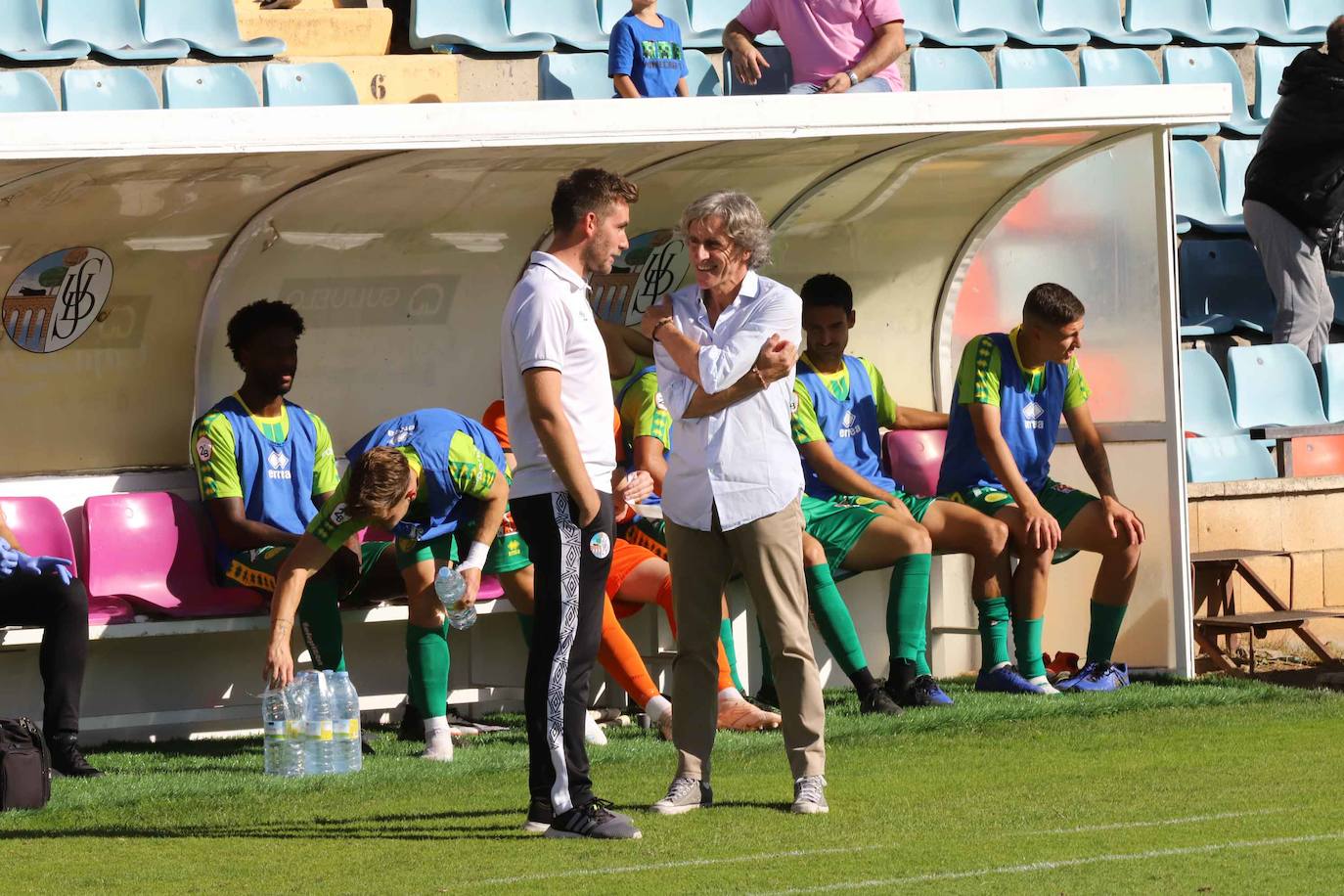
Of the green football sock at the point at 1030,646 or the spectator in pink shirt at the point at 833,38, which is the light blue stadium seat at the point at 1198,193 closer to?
the spectator in pink shirt at the point at 833,38

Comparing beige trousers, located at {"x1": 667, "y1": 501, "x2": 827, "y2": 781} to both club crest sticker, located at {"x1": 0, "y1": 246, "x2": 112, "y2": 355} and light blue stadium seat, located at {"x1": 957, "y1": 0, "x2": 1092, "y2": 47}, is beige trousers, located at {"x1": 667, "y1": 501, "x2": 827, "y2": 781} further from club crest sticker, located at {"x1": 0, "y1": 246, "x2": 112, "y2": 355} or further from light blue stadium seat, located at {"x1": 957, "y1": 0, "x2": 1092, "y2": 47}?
light blue stadium seat, located at {"x1": 957, "y1": 0, "x2": 1092, "y2": 47}

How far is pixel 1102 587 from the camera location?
7363mm

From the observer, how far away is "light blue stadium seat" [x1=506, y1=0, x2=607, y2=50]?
10.9m

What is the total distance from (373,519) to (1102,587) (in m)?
Result: 2.86

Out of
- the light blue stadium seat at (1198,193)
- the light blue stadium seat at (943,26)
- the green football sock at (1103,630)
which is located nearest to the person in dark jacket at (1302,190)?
the light blue stadium seat at (1198,193)

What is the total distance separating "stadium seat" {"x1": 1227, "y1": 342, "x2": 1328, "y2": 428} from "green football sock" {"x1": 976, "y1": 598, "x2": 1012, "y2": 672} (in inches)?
117

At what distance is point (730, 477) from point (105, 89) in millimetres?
5809

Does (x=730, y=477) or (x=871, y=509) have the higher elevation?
(x=730, y=477)

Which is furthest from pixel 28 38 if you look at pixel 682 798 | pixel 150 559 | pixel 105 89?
pixel 682 798

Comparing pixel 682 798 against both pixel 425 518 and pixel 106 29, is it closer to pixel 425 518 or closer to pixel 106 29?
pixel 425 518

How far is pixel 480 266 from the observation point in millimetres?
7844

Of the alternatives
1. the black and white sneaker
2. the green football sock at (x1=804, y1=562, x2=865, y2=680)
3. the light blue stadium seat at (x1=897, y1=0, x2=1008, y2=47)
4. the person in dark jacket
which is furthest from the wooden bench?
the light blue stadium seat at (x1=897, y1=0, x2=1008, y2=47)

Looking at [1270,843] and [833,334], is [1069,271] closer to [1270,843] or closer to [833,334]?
[833,334]

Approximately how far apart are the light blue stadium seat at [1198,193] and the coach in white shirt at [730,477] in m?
6.71
